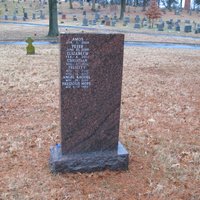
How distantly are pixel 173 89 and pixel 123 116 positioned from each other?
301 cm

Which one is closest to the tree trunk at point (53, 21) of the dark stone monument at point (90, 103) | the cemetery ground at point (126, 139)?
the cemetery ground at point (126, 139)

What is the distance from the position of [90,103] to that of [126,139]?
59.6 inches

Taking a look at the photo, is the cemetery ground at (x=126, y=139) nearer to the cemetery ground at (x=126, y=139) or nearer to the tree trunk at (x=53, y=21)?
the cemetery ground at (x=126, y=139)

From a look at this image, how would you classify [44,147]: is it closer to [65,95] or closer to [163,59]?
[65,95]

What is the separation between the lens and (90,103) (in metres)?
4.69

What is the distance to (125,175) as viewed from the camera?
474 centimetres

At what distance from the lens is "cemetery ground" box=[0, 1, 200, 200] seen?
4.36 m

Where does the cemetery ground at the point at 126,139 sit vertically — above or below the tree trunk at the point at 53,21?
below

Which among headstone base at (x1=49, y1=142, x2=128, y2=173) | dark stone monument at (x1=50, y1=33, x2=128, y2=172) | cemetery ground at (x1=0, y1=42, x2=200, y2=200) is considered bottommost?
cemetery ground at (x1=0, y1=42, x2=200, y2=200)

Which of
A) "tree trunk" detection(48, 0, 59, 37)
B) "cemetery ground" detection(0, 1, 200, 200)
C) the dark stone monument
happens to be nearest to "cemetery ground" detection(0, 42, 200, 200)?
"cemetery ground" detection(0, 1, 200, 200)

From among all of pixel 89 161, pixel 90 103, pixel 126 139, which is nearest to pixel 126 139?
pixel 126 139

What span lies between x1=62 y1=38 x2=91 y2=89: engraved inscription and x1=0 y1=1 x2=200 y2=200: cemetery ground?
1232 millimetres

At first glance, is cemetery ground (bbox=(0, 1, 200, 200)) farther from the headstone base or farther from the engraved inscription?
the engraved inscription

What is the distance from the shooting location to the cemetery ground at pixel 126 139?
436 cm
